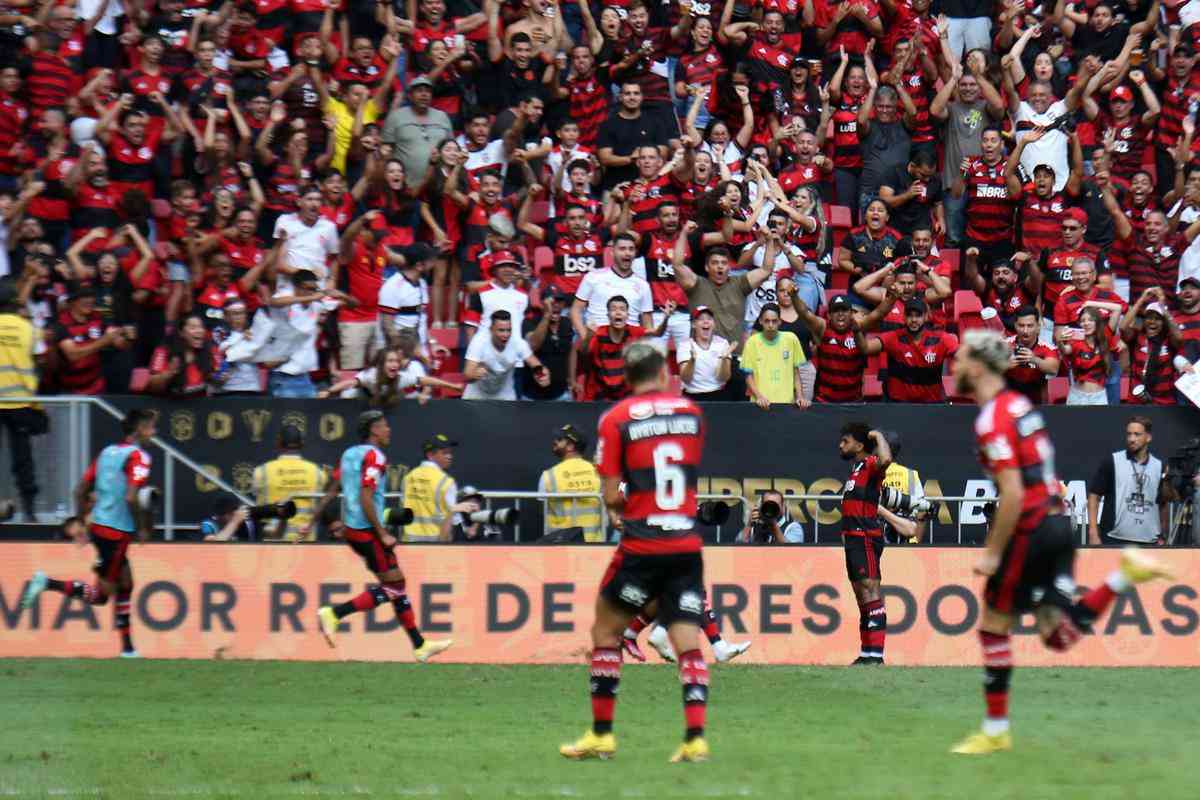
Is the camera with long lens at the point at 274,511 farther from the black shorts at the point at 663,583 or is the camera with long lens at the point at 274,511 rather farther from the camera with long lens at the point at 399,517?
the black shorts at the point at 663,583

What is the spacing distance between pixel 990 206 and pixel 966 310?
1553mm

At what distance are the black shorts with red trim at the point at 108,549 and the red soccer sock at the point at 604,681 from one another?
7.58m

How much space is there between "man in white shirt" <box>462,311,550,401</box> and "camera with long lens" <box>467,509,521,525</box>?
6.11 feet

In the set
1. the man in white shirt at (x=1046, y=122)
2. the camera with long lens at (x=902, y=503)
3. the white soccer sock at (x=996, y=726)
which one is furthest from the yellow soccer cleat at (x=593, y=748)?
the man in white shirt at (x=1046, y=122)

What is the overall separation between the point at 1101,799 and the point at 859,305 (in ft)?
37.8

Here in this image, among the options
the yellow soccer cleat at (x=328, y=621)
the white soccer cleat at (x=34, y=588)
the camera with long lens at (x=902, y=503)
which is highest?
the camera with long lens at (x=902, y=503)

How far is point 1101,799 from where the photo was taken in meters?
8.07

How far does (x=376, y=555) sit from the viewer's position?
1496 cm

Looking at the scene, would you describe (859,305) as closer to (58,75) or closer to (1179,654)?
(1179,654)

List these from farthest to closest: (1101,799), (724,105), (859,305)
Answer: (724,105) → (859,305) → (1101,799)

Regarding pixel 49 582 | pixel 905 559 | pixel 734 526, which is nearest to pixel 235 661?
pixel 49 582

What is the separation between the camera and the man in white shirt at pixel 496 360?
59.0 ft

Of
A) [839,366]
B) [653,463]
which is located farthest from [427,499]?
[653,463]

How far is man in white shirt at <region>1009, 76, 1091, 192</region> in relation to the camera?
20594mm
